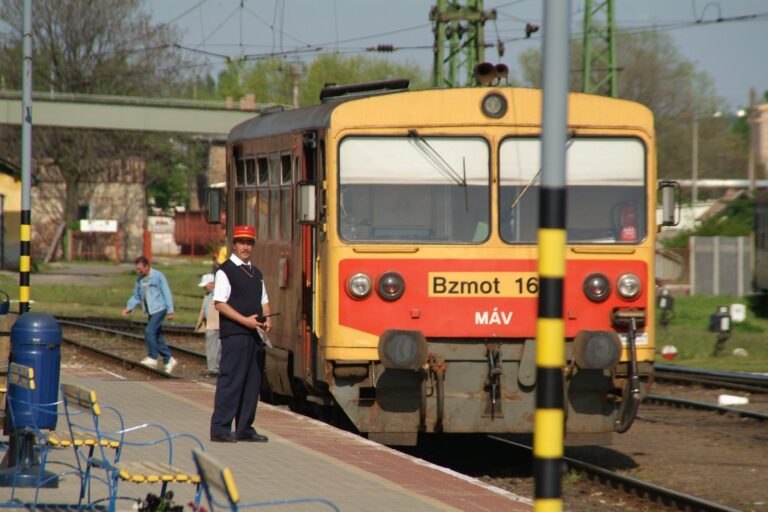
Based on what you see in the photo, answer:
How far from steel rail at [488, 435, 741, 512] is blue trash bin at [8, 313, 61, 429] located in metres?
4.35

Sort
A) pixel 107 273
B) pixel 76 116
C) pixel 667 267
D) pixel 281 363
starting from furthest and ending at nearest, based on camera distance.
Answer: pixel 107 273, pixel 76 116, pixel 667 267, pixel 281 363

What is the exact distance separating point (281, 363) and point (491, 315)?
9.68 ft

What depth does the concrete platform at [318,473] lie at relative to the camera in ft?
29.5

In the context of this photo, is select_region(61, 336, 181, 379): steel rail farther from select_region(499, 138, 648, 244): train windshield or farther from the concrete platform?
select_region(499, 138, 648, 244): train windshield

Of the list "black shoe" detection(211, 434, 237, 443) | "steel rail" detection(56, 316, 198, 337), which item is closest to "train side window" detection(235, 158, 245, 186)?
"black shoe" detection(211, 434, 237, 443)

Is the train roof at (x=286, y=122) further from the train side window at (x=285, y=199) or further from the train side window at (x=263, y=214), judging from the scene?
the train side window at (x=263, y=214)

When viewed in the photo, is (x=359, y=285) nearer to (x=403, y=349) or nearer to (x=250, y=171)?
(x=403, y=349)

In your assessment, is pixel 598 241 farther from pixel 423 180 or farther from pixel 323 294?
pixel 323 294

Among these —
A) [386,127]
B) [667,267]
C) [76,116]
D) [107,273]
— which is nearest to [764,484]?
[386,127]

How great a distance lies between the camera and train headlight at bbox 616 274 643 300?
11.5m

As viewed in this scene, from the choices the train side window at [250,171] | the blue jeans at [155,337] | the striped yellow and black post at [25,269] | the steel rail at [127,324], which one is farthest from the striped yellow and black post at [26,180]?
the steel rail at [127,324]

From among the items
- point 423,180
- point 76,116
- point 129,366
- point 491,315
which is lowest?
point 129,366

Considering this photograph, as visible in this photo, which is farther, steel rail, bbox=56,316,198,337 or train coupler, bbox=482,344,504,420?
steel rail, bbox=56,316,198,337

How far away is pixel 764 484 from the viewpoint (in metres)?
11.5
